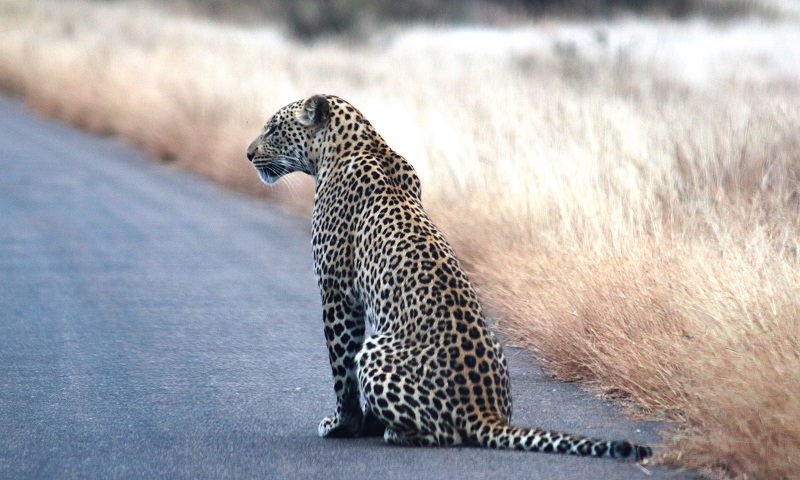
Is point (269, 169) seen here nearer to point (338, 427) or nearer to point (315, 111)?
point (315, 111)

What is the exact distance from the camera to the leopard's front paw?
18.7 ft

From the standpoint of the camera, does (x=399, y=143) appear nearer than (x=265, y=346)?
No

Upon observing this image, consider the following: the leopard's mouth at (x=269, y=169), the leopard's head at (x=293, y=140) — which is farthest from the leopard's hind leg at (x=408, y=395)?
the leopard's mouth at (x=269, y=169)

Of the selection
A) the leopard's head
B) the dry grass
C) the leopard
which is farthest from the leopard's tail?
the leopard's head

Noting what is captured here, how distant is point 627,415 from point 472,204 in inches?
164

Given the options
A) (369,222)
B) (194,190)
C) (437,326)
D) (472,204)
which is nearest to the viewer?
(437,326)

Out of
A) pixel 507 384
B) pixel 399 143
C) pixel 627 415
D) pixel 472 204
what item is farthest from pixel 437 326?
pixel 399 143

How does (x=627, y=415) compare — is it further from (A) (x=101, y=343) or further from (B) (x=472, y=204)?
(B) (x=472, y=204)

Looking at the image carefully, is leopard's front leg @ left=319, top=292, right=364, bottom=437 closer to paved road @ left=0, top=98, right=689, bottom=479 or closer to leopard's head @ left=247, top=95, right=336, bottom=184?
paved road @ left=0, top=98, right=689, bottom=479

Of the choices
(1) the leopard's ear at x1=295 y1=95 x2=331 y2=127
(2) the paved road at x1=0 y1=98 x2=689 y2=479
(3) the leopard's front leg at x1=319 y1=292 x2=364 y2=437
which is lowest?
(2) the paved road at x1=0 y1=98 x2=689 y2=479

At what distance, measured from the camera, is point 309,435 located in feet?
19.0

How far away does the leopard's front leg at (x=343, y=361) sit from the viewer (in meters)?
5.70

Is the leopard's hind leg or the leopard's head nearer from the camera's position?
the leopard's hind leg

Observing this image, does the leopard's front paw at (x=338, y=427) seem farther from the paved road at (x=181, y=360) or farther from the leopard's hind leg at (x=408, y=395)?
the leopard's hind leg at (x=408, y=395)
